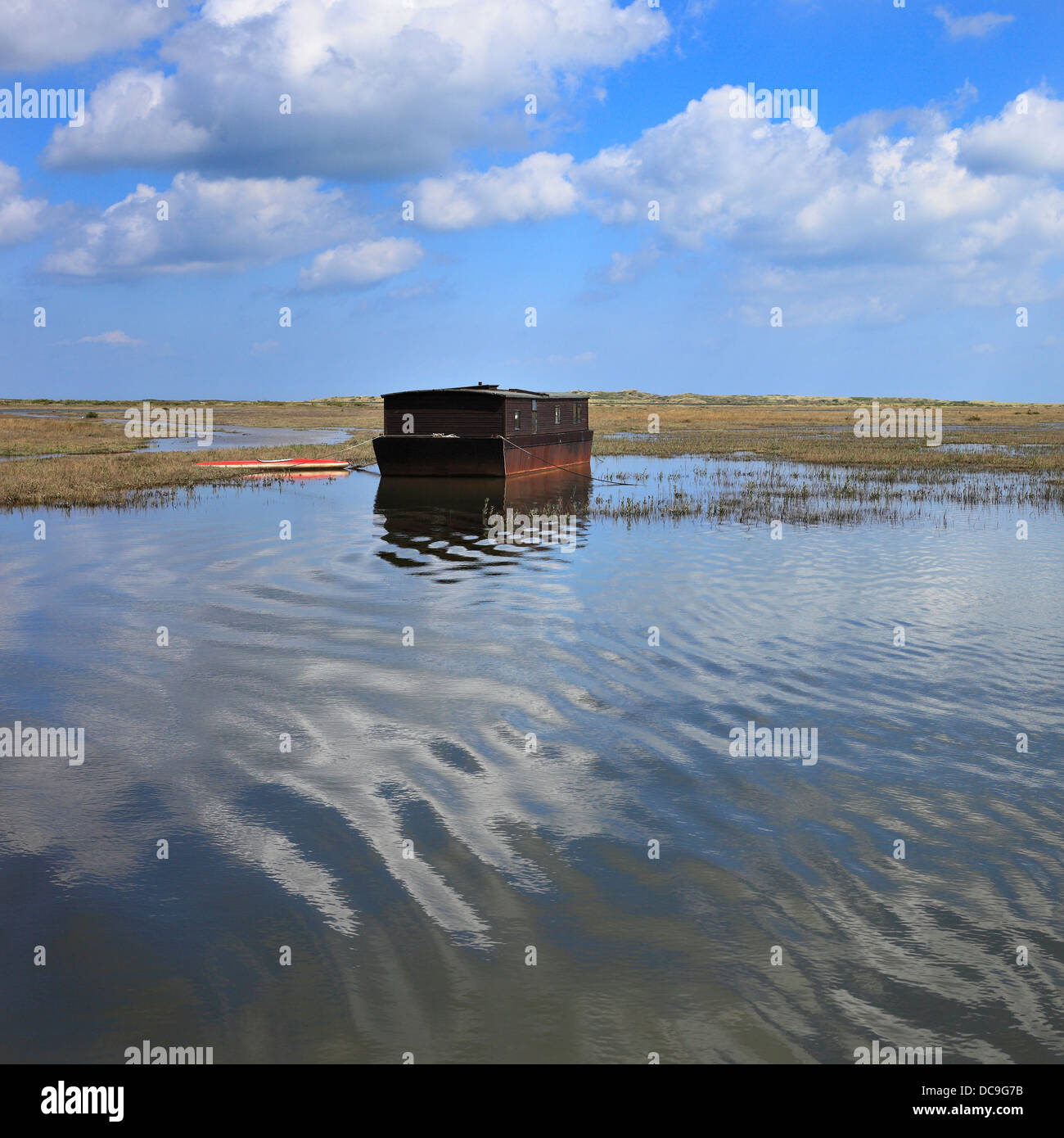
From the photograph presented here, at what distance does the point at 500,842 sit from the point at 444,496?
23.7m

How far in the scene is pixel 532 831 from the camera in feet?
22.0

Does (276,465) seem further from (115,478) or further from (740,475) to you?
(740,475)

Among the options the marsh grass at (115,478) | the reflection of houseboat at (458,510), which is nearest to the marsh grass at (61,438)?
the marsh grass at (115,478)

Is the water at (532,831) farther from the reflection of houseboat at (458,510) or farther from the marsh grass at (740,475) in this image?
the marsh grass at (740,475)

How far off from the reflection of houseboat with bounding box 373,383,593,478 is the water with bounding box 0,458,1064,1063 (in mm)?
19546

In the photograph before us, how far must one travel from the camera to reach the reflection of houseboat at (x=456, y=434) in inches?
1325

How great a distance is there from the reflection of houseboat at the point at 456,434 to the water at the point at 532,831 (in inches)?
770

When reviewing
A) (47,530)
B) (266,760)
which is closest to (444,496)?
(47,530)

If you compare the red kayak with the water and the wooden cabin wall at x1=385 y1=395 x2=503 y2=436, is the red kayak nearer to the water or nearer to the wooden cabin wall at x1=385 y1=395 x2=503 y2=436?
the wooden cabin wall at x1=385 y1=395 x2=503 y2=436

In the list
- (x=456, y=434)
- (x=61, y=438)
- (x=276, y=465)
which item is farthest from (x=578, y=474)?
(x=61, y=438)

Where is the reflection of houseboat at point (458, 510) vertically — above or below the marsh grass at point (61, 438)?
below
